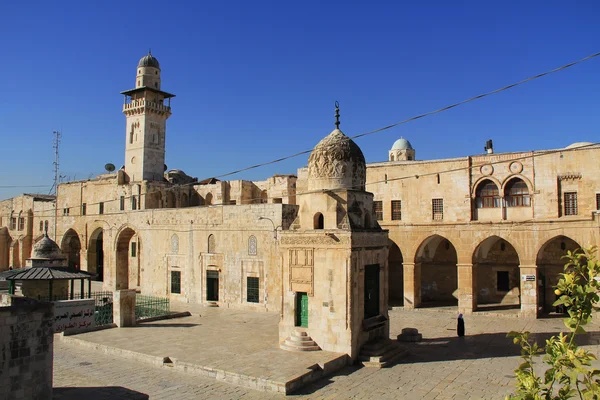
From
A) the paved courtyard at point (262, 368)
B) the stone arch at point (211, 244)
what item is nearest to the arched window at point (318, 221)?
the paved courtyard at point (262, 368)

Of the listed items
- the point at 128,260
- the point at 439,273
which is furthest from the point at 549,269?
the point at 128,260

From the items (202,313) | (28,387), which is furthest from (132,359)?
Result: (202,313)

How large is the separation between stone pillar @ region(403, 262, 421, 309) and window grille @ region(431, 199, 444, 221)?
260 centimetres

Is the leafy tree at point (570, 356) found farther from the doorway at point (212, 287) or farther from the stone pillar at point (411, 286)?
the doorway at point (212, 287)

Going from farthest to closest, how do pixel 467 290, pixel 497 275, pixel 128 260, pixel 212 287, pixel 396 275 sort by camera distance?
pixel 128 260, pixel 396 275, pixel 212 287, pixel 497 275, pixel 467 290

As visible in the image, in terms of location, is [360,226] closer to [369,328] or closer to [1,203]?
[369,328]

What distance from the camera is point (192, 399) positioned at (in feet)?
35.0

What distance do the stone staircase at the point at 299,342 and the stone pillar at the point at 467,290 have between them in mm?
11360

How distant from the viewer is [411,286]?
79.9ft

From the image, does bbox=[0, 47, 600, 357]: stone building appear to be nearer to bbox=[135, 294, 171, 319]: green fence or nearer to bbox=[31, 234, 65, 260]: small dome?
bbox=[135, 294, 171, 319]: green fence

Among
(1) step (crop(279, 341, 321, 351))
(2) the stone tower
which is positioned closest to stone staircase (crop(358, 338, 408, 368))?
(2) the stone tower

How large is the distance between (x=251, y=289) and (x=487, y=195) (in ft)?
39.6

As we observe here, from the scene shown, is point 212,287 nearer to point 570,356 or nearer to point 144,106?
point 144,106

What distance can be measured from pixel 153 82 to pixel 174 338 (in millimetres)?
28868
